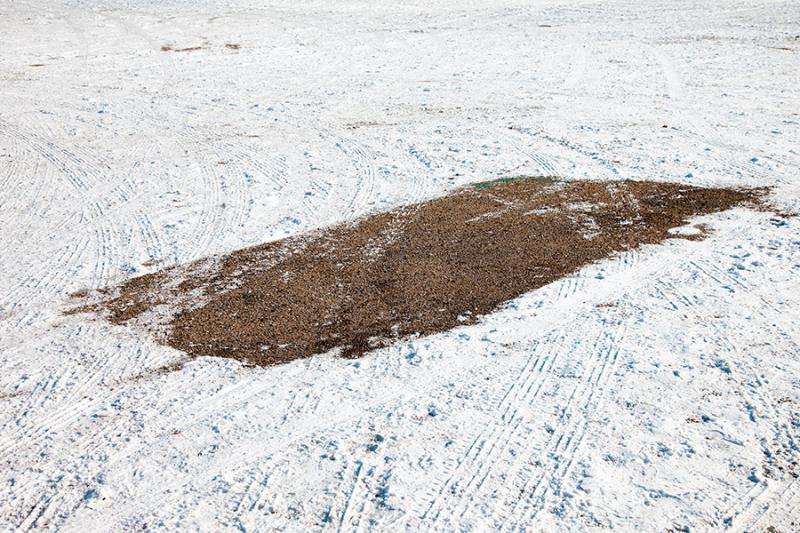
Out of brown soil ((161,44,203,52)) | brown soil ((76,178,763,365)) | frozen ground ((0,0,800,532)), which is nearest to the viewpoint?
frozen ground ((0,0,800,532))

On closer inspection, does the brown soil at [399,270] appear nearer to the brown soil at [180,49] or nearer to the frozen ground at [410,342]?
the frozen ground at [410,342]

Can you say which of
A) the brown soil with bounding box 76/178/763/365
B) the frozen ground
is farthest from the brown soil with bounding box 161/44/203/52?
the brown soil with bounding box 76/178/763/365

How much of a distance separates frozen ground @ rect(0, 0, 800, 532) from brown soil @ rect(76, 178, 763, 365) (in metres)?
0.27

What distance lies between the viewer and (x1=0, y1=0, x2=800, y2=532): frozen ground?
179 inches

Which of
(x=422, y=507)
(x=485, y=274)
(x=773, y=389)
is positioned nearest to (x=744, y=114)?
(x=485, y=274)

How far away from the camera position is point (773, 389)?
5.34 metres

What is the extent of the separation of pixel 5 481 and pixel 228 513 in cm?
138

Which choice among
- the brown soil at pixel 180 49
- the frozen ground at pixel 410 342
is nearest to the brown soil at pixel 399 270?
the frozen ground at pixel 410 342

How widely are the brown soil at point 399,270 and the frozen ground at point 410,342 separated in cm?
27

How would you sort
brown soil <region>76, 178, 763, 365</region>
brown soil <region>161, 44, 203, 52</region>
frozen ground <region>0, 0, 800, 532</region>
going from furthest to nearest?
brown soil <region>161, 44, 203, 52</region> → brown soil <region>76, 178, 763, 365</region> → frozen ground <region>0, 0, 800, 532</region>

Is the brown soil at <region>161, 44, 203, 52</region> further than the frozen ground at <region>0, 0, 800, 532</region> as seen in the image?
Yes

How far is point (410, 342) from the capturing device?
19.8 ft

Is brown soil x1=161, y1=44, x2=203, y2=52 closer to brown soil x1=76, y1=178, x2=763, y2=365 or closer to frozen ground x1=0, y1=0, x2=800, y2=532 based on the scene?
frozen ground x1=0, y1=0, x2=800, y2=532

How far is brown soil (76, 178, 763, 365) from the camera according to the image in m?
6.22
